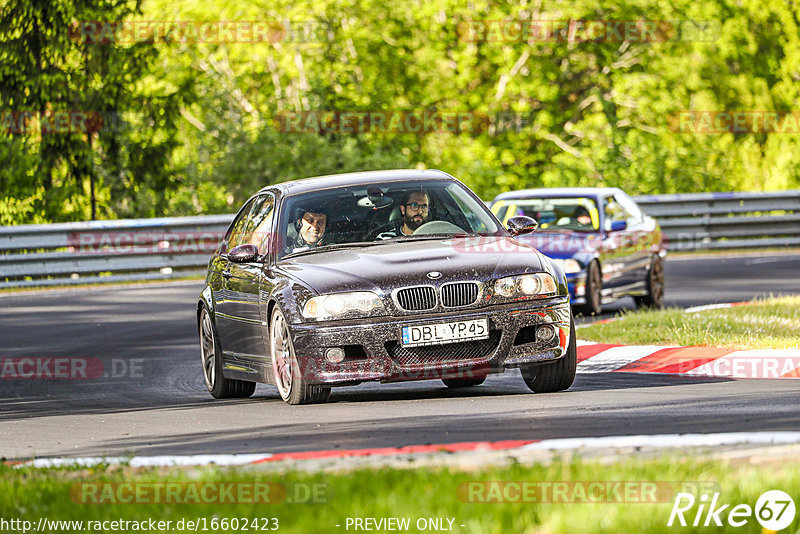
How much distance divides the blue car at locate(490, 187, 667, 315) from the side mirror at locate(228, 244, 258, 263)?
6.27 m

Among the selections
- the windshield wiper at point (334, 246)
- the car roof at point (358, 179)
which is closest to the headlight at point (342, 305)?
the windshield wiper at point (334, 246)

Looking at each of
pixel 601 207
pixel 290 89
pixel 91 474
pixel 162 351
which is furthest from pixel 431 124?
pixel 91 474

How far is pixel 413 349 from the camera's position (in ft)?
31.0

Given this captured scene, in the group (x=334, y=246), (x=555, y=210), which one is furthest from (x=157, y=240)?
(x=334, y=246)

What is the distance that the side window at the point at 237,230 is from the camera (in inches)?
477

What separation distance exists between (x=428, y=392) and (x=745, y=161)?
93.9 ft

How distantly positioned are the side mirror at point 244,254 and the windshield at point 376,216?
239 millimetres

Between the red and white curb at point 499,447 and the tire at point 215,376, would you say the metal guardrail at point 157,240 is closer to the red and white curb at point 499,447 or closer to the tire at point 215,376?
the tire at point 215,376

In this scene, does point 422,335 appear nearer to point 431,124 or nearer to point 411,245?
point 411,245

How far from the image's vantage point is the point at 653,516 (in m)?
4.95

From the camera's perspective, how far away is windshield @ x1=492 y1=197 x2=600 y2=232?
17.8 metres

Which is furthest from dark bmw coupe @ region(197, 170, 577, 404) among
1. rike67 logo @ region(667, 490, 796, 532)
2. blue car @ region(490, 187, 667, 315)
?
blue car @ region(490, 187, 667, 315)

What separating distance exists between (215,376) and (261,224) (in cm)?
120

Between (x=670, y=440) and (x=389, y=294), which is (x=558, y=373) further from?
(x=670, y=440)
